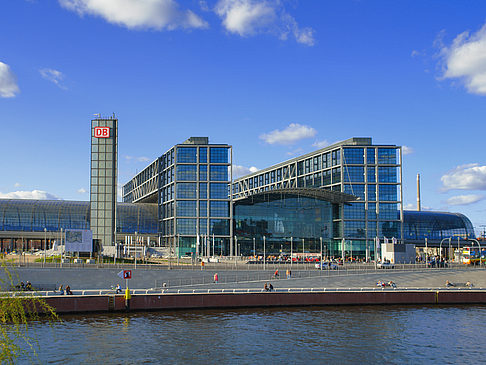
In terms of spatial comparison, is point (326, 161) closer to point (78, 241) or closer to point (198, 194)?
point (198, 194)

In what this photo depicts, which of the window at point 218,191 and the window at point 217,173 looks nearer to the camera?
the window at point 218,191

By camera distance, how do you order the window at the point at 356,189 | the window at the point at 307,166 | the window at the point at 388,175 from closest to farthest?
the window at the point at 356,189 < the window at the point at 388,175 < the window at the point at 307,166

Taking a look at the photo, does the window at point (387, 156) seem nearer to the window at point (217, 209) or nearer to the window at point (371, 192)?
the window at point (371, 192)

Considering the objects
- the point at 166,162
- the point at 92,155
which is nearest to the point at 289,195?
the point at 166,162

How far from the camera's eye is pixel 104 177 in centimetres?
13538

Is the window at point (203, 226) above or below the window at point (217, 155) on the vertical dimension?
below

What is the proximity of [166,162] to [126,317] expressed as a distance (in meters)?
Result: 114

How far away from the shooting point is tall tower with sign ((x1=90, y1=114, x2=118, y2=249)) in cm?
13525

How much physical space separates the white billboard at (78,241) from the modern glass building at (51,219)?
61.0m

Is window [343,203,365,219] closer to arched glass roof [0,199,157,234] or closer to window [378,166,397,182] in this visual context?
window [378,166,397,182]

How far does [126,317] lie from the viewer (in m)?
56.0

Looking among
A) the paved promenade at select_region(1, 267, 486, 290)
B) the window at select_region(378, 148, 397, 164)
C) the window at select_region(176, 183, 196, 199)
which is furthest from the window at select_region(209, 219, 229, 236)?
the paved promenade at select_region(1, 267, 486, 290)

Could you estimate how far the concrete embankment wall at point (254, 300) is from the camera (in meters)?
58.2

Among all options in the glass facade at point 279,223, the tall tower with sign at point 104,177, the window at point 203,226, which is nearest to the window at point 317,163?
the glass facade at point 279,223
